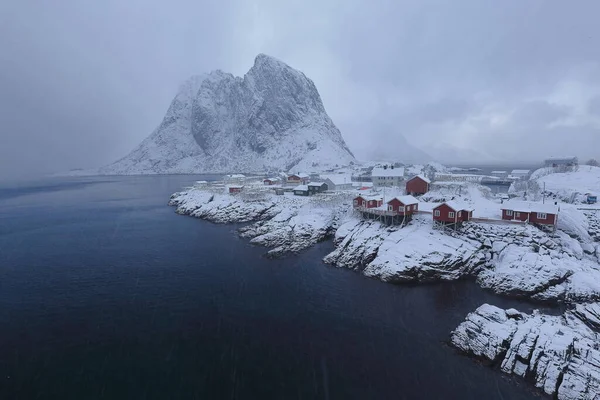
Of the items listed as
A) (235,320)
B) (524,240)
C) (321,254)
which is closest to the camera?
(235,320)

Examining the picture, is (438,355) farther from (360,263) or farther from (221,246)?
(221,246)

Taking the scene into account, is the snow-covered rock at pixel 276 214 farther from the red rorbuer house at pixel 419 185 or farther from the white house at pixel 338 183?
the white house at pixel 338 183

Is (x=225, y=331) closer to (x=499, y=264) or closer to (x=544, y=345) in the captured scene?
(x=544, y=345)

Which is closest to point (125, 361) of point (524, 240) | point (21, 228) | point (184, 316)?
point (184, 316)

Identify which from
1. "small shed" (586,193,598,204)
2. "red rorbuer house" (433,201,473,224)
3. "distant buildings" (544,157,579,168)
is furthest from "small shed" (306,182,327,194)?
"distant buildings" (544,157,579,168)

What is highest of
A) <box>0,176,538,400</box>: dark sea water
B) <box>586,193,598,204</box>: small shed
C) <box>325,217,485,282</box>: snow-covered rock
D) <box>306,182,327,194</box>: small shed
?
<box>306,182,327,194</box>: small shed

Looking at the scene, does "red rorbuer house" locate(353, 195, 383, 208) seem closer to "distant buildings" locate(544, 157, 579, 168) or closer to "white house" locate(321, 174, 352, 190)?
"white house" locate(321, 174, 352, 190)

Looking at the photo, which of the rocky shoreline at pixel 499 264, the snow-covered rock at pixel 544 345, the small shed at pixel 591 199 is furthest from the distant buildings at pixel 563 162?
the snow-covered rock at pixel 544 345
